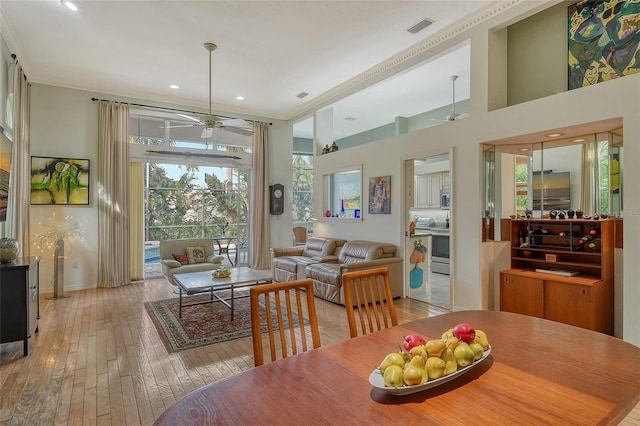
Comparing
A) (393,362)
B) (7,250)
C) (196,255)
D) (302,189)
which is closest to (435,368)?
(393,362)

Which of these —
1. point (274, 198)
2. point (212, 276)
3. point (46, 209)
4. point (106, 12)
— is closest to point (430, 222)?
point (274, 198)

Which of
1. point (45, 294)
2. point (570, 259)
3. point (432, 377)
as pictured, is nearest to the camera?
point (432, 377)

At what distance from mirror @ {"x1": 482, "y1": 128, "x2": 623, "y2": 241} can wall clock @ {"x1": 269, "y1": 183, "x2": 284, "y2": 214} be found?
4.78 m

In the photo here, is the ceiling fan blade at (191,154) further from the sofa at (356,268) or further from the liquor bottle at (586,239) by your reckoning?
the liquor bottle at (586,239)

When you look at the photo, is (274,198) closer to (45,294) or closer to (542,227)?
(45,294)

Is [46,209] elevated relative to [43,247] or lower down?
elevated

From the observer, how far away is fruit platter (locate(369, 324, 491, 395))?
1097mm

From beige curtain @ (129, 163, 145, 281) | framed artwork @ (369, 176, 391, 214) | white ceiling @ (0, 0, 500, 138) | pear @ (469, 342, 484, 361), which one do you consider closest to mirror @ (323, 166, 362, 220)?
framed artwork @ (369, 176, 391, 214)

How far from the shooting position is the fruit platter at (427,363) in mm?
1097

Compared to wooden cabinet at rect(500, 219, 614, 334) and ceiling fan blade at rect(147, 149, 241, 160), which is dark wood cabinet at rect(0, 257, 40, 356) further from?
wooden cabinet at rect(500, 219, 614, 334)

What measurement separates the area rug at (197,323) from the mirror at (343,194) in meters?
2.95

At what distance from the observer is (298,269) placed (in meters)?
5.87

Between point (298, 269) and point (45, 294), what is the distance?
4152mm

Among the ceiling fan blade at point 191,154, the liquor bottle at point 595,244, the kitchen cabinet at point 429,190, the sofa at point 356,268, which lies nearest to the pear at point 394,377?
the liquor bottle at point 595,244
